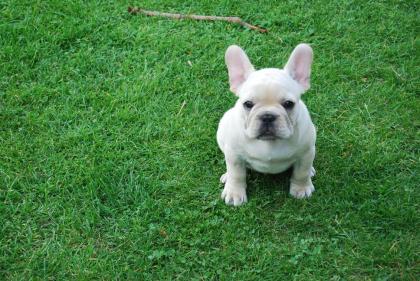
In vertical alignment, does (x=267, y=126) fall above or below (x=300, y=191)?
above

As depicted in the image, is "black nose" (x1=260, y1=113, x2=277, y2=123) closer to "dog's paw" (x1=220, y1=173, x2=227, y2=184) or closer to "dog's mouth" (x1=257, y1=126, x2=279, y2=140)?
"dog's mouth" (x1=257, y1=126, x2=279, y2=140)

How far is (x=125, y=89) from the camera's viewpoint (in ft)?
17.7

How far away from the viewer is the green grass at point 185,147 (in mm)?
4020

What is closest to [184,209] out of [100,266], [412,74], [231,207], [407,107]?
[231,207]

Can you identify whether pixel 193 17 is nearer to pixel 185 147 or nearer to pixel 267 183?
pixel 185 147

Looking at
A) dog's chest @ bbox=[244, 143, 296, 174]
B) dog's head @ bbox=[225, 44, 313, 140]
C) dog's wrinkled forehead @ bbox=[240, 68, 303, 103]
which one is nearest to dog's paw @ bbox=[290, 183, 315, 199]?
dog's chest @ bbox=[244, 143, 296, 174]

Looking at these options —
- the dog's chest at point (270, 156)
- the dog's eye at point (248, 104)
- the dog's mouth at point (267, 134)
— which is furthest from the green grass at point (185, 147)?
the dog's eye at point (248, 104)

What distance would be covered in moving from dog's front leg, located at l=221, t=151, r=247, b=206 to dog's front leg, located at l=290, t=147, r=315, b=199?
38 centimetres

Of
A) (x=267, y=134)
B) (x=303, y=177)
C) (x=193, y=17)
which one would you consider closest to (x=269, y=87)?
(x=267, y=134)

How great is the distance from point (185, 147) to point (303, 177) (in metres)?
1.10

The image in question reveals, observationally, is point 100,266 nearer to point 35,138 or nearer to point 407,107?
point 35,138

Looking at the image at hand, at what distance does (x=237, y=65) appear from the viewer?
4.01 meters

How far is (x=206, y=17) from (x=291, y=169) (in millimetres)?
2310

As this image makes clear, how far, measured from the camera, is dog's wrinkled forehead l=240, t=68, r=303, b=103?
375 centimetres
